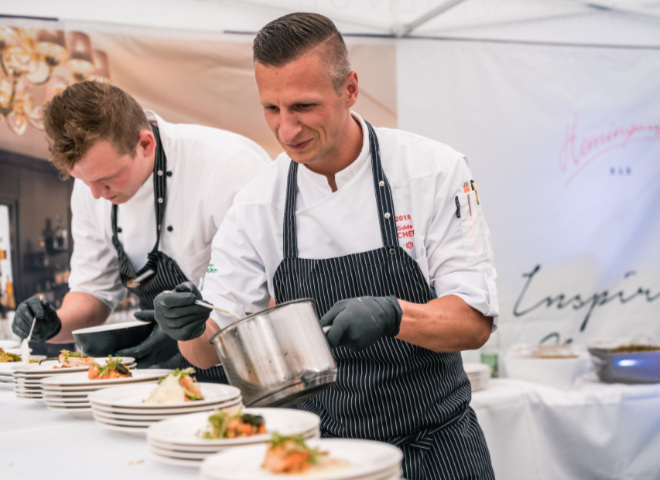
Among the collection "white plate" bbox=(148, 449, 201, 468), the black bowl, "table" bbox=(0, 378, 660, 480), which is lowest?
"table" bbox=(0, 378, 660, 480)

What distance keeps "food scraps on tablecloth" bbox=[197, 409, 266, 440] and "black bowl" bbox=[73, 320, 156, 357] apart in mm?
846

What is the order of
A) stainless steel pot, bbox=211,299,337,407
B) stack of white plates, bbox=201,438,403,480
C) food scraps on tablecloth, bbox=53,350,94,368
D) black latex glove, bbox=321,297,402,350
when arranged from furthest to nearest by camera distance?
food scraps on tablecloth, bbox=53,350,94,368 → black latex glove, bbox=321,297,402,350 → stainless steel pot, bbox=211,299,337,407 → stack of white plates, bbox=201,438,403,480

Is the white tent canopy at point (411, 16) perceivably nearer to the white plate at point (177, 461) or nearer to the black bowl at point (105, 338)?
the black bowl at point (105, 338)

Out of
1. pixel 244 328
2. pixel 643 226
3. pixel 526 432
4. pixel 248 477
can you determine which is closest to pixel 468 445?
pixel 244 328

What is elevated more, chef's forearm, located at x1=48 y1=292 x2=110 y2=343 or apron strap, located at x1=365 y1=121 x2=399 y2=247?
apron strap, located at x1=365 y1=121 x2=399 y2=247

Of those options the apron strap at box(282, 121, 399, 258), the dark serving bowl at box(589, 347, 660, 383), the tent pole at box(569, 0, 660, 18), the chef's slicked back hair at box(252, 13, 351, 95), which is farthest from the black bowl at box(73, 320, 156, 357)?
the tent pole at box(569, 0, 660, 18)

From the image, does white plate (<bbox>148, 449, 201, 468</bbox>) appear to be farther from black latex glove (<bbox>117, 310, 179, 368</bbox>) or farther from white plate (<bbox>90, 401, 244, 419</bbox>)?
black latex glove (<bbox>117, 310, 179, 368</bbox>)

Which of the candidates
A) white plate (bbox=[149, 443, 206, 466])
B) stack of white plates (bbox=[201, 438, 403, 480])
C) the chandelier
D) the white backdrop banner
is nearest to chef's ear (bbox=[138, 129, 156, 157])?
the chandelier

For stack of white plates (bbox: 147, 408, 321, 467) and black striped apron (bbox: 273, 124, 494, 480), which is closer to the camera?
stack of white plates (bbox: 147, 408, 321, 467)

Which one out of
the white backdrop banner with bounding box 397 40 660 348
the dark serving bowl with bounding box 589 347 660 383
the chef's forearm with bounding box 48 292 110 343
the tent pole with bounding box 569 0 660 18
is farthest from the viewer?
the tent pole with bounding box 569 0 660 18

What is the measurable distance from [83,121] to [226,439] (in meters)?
1.45

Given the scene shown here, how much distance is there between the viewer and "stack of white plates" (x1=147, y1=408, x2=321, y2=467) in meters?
1.09

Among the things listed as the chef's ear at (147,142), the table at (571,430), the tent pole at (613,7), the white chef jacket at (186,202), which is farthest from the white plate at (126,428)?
the tent pole at (613,7)

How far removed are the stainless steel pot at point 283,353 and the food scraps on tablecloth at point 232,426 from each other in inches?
3.6
